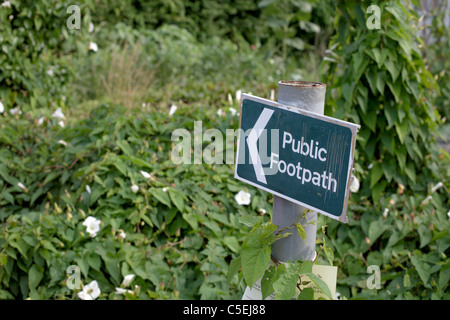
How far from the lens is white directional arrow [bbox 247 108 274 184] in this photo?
3.84 feet

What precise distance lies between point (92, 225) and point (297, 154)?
1.48 metres

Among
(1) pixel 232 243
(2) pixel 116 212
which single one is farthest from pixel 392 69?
(2) pixel 116 212

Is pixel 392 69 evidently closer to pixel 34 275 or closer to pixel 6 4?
pixel 34 275

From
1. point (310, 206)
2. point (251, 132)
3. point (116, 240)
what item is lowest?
point (116, 240)

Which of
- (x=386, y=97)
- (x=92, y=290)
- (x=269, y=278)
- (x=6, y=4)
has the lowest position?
(x=92, y=290)

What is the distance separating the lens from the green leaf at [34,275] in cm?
215

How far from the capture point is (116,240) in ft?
7.62

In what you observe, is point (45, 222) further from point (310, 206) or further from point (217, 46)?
point (217, 46)

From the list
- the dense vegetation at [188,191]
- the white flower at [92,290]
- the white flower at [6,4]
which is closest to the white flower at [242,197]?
the dense vegetation at [188,191]

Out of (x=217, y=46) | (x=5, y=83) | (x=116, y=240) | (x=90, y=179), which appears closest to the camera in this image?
(x=116, y=240)

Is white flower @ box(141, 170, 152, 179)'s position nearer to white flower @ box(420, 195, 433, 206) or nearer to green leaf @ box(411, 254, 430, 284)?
green leaf @ box(411, 254, 430, 284)

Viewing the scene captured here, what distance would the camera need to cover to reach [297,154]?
3.66ft
